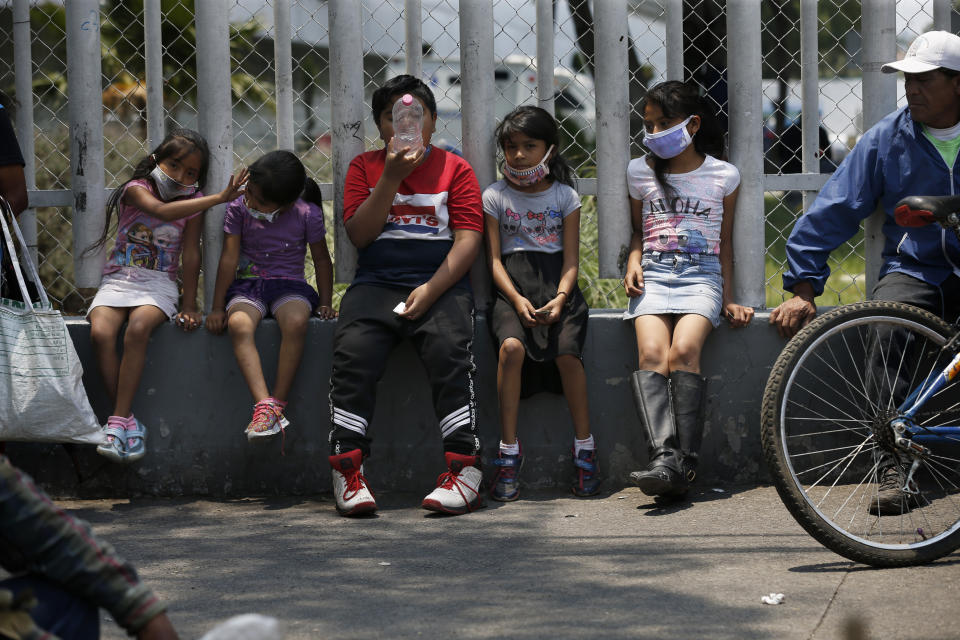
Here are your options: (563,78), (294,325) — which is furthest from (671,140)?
(563,78)

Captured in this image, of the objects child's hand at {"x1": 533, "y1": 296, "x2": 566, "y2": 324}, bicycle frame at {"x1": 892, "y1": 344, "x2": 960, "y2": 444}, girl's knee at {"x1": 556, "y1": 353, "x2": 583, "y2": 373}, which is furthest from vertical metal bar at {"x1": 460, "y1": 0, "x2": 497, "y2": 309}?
bicycle frame at {"x1": 892, "y1": 344, "x2": 960, "y2": 444}

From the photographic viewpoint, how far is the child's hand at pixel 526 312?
430 cm

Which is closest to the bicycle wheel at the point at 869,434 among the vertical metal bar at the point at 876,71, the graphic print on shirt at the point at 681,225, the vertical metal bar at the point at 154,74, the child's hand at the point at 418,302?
the vertical metal bar at the point at 876,71

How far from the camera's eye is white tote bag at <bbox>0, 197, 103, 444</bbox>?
148 inches

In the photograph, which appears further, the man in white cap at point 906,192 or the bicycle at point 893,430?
the man in white cap at point 906,192

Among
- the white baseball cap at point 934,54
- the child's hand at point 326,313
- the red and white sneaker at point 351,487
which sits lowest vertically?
the red and white sneaker at point 351,487

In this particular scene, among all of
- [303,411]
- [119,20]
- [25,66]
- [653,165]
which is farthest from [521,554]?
[119,20]

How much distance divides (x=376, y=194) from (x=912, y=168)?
191 centimetres

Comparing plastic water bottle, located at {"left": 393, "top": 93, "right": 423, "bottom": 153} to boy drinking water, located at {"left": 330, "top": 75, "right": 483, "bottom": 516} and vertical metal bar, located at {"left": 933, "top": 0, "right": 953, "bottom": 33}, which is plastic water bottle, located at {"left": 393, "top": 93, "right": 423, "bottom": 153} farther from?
vertical metal bar, located at {"left": 933, "top": 0, "right": 953, "bottom": 33}

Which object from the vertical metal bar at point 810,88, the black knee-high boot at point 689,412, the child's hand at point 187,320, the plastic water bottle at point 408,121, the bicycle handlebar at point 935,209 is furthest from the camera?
the vertical metal bar at point 810,88

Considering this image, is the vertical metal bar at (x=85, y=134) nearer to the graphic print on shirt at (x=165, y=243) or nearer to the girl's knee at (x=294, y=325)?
the graphic print on shirt at (x=165, y=243)

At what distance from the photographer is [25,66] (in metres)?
4.84

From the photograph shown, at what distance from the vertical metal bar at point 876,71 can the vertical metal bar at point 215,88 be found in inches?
100

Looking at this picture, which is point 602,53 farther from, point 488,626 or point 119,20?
point 119,20
